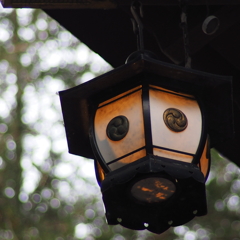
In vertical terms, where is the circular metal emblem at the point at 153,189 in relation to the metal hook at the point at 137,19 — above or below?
below

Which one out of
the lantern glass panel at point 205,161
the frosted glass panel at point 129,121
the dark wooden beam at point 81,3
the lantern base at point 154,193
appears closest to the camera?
the lantern base at point 154,193

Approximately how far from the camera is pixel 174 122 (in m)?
2.65

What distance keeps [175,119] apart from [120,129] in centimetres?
23

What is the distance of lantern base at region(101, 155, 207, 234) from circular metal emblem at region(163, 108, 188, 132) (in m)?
0.16

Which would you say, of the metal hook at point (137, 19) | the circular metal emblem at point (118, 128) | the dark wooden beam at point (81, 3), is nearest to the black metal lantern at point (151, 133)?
the circular metal emblem at point (118, 128)

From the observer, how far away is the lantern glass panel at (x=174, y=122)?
259cm

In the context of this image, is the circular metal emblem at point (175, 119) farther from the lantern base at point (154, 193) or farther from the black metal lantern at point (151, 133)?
the lantern base at point (154, 193)

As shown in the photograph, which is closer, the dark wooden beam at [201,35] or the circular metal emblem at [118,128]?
the circular metal emblem at [118,128]

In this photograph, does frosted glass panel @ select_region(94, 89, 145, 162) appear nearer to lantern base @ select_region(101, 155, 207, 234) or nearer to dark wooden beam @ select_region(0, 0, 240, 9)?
lantern base @ select_region(101, 155, 207, 234)

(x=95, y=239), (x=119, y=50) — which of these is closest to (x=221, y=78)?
(x=119, y=50)

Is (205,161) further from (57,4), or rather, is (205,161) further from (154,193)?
(57,4)

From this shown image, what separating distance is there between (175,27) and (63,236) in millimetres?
7026

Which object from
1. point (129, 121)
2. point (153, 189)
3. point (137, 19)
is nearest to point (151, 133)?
point (129, 121)

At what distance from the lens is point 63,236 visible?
9.98 metres
